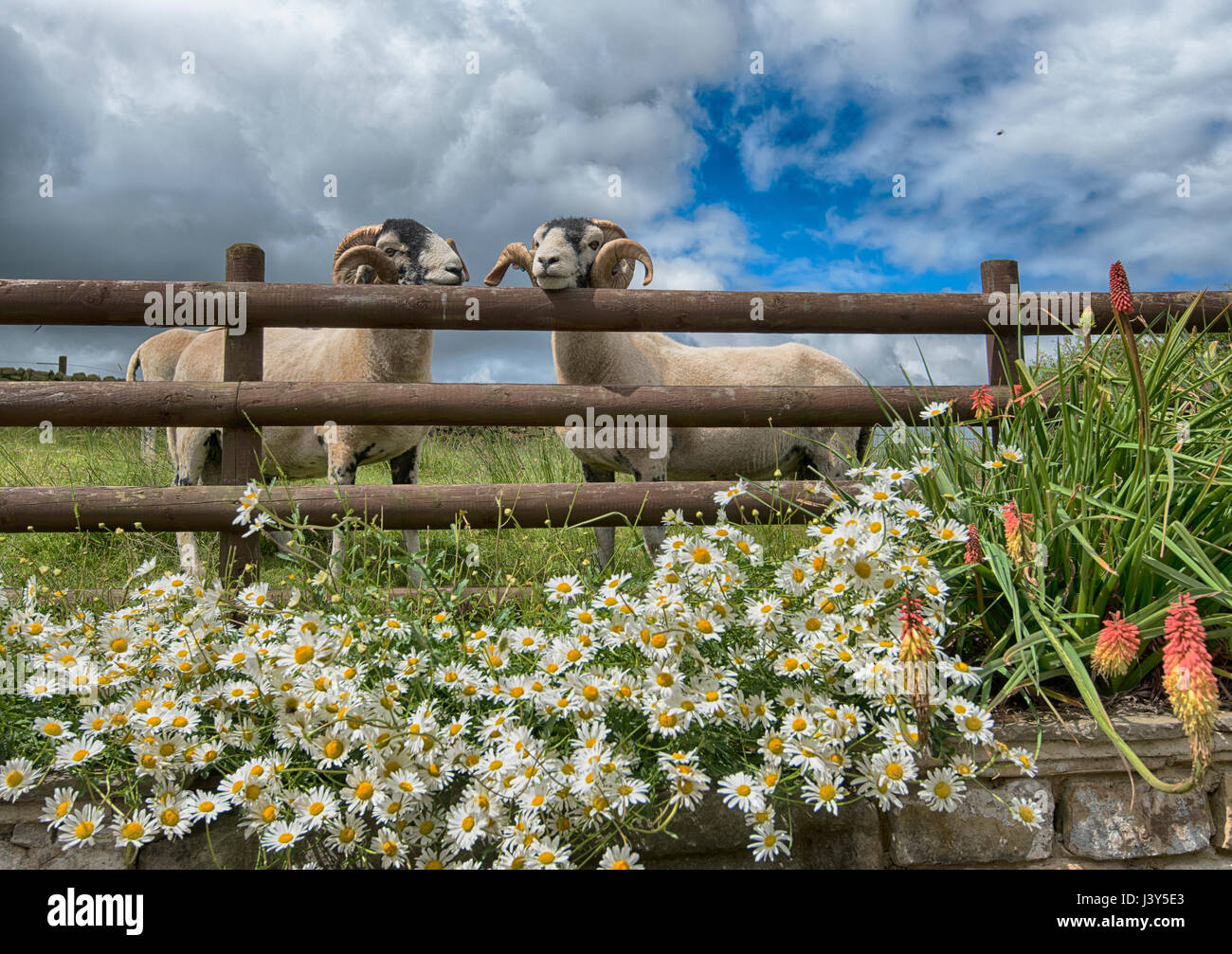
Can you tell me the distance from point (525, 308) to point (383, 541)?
1.96 m

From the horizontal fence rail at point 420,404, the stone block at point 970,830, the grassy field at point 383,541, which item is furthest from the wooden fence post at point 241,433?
the stone block at point 970,830

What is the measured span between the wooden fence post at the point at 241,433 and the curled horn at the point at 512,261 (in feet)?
4.93

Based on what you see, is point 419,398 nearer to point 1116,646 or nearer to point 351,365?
point 351,365

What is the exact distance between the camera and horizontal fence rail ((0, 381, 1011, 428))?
4.07m

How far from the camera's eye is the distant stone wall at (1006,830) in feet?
7.41

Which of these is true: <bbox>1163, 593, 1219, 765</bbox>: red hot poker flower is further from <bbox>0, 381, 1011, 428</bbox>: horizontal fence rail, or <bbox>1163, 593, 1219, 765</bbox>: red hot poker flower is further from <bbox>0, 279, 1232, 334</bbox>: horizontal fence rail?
<bbox>0, 279, 1232, 334</bbox>: horizontal fence rail

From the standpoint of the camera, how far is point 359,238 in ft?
18.0

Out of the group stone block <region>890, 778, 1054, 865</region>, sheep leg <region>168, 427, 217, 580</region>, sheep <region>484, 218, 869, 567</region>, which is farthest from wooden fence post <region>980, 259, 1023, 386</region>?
sheep leg <region>168, 427, 217, 580</region>

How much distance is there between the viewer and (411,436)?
5.55m

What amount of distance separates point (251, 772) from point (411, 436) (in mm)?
3606

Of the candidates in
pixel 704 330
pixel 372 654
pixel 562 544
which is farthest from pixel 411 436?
pixel 372 654

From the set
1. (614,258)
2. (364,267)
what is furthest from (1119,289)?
(364,267)

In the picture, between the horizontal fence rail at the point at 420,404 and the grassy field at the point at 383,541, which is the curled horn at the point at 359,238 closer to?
the horizontal fence rail at the point at 420,404
